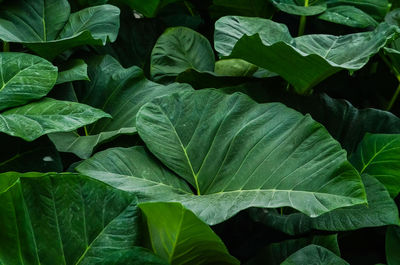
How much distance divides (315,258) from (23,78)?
0.70m

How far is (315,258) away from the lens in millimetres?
1017

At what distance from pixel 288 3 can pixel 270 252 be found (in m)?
0.87

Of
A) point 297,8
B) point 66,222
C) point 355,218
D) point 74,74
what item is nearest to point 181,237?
point 66,222

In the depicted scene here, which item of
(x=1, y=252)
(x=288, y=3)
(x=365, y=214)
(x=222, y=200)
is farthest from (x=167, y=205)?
(x=288, y=3)

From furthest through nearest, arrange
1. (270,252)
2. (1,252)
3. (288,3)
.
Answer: (288,3), (270,252), (1,252)

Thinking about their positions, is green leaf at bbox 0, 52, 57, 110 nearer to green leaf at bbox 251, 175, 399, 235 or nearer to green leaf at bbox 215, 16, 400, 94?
green leaf at bbox 215, 16, 400, 94

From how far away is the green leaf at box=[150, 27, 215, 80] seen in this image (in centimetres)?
156

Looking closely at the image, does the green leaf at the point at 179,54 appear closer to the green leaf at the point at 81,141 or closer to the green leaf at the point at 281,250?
the green leaf at the point at 81,141

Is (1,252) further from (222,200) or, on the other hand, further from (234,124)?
(234,124)

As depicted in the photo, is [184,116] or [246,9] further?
[246,9]

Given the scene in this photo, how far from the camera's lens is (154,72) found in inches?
61.2

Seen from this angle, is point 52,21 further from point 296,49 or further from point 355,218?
→ point 355,218

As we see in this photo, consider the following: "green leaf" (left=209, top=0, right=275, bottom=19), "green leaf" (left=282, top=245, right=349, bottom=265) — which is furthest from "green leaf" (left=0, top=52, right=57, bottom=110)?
"green leaf" (left=209, top=0, right=275, bottom=19)

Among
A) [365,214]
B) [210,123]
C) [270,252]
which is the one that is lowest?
[270,252]
